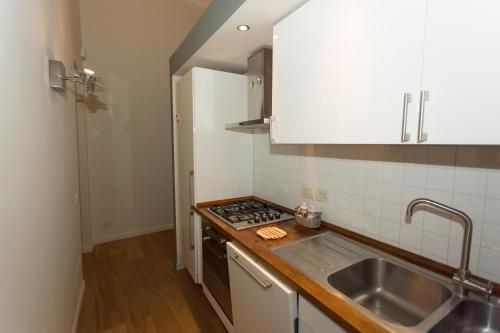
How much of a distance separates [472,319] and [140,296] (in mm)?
2434

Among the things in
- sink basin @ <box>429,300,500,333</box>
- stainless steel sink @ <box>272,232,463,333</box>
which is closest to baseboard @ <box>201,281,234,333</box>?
stainless steel sink @ <box>272,232,463,333</box>

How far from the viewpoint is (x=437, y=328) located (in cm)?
87

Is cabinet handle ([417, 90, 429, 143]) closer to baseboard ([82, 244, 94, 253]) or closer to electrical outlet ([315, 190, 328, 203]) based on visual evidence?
electrical outlet ([315, 190, 328, 203])

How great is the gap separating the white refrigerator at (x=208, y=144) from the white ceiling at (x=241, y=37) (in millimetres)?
118

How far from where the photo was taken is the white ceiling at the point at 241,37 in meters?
1.28

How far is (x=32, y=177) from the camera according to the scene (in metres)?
1.13

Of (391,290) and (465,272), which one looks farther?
(391,290)

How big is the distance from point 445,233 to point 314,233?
671 mm

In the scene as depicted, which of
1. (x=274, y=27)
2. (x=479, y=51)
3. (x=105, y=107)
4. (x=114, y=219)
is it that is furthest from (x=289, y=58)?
(x=114, y=219)

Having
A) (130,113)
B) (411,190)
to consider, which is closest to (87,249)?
(130,113)

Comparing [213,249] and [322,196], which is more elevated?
[322,196]

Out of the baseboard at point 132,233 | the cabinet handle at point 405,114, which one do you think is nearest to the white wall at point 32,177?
the cabinet handle at point 405,114

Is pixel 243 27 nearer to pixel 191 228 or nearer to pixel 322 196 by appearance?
pixel 322 196

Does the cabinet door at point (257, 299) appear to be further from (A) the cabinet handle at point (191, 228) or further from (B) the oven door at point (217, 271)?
(A) the cabinet handle at point (191, 228)
